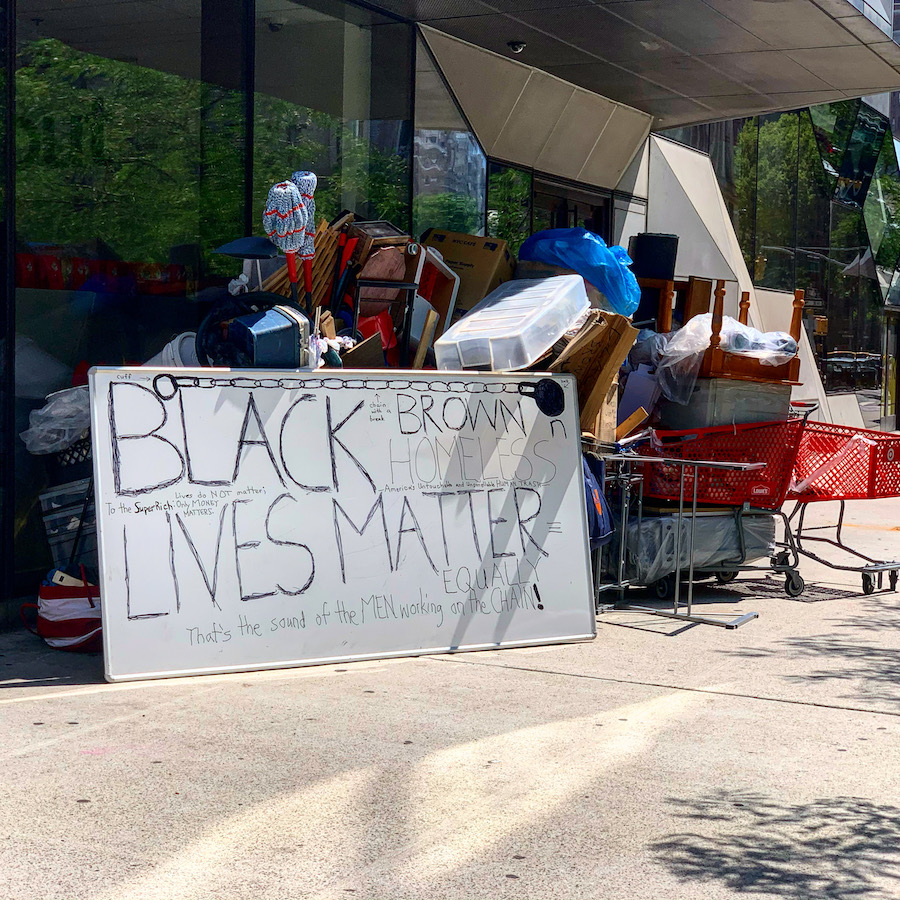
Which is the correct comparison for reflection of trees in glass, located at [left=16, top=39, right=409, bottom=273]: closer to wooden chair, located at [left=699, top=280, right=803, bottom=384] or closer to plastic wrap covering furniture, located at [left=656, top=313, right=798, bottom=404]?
plastic wrap covering furniture, located at [left=656, top=313, right=798, bottom=404]

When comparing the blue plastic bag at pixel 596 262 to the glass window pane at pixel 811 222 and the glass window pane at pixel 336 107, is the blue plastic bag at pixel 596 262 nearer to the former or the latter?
the glass window pane at pixel 336 107

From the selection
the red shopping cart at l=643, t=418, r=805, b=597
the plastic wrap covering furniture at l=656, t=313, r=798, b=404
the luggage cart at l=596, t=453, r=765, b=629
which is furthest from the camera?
the plastic wrap covering furniture at l=656, t=313, r=798, b=404

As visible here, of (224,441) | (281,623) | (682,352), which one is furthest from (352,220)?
(281,623)

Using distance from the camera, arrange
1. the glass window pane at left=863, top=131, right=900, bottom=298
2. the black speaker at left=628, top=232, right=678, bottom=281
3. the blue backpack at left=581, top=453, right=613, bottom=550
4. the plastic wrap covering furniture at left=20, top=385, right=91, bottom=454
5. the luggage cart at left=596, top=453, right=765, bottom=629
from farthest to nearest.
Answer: the glass window pane at left=863, top=131, right=900, bottom=298, the black speaker at left=628, top=232, right=678, bottom=281, the luggage cart at left=596, top=453, right=765, bottom=629, the blue backpack at left=581, top=453, right=613, bottom=550, the plastic wrap covering furniture at left=20, top=385, right=91, bottom=454

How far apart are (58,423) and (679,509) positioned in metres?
3.85

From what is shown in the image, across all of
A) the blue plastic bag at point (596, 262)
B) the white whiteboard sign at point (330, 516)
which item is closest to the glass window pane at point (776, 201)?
the blue plastic bag at point (596, 262)

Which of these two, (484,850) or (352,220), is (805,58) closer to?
(352,220)

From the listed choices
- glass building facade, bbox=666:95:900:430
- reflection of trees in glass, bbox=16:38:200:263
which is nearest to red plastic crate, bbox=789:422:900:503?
reflection of trees in glass, bbox=16:38:200:263

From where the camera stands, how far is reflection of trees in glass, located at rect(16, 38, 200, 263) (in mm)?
7191

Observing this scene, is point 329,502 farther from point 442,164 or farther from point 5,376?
point 442,164

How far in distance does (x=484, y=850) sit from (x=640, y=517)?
4254mm

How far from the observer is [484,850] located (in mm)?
3945

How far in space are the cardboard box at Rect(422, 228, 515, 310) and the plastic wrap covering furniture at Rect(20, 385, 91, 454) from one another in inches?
125

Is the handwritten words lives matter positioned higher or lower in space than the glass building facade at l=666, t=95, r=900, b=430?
lower
